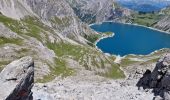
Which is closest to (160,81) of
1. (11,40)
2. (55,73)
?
(55,73)

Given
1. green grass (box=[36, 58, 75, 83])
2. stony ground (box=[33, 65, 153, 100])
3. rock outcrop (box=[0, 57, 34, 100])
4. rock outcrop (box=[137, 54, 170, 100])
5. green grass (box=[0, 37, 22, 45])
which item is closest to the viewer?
rock outcrop (box=[0, 57, 34, 100])

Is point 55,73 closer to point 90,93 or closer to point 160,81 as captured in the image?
point 90,93

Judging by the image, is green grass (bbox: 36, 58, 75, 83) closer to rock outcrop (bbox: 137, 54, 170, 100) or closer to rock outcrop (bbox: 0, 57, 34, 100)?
rock outcrop (bbox: 137, 54, 170, 100)

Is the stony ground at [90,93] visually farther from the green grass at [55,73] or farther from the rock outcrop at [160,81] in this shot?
the green grass at [55,73]

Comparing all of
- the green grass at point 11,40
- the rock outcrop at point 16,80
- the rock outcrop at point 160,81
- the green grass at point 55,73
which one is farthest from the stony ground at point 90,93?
the green grass at point 11,40

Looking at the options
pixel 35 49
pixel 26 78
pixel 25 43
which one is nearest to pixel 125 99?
pixel 26 78

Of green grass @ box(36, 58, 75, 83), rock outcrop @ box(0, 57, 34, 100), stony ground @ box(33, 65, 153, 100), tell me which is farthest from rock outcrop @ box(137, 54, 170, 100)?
green grass @ box(36, 58, 75, 83)
